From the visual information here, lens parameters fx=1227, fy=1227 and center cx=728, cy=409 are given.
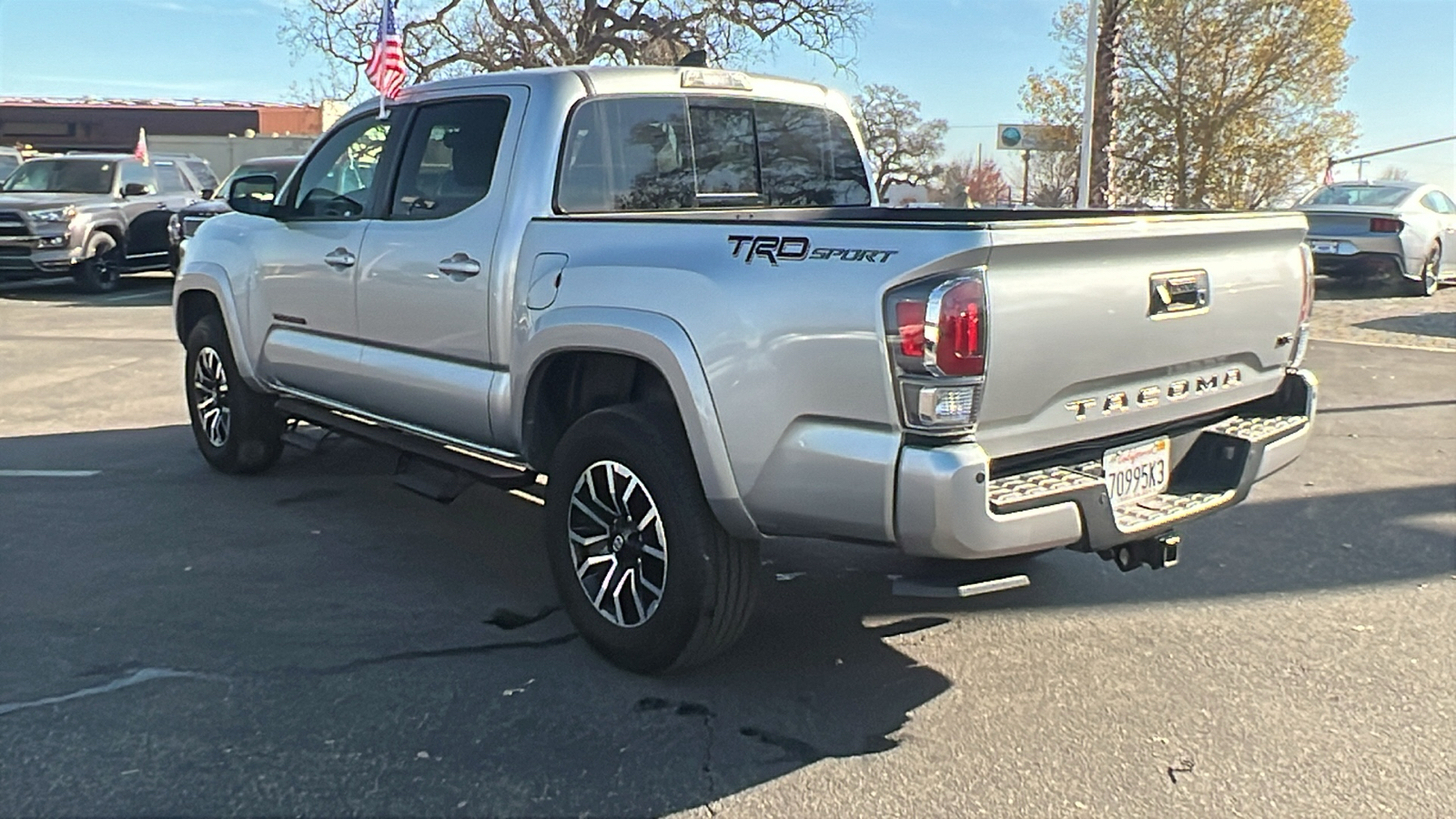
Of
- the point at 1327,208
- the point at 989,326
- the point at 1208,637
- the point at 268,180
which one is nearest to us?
the point at 989,326

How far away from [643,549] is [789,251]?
1.10 m

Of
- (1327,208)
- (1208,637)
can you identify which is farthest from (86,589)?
(1327,208)

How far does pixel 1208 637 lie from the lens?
172 inches

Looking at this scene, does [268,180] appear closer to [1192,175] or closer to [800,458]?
[800,458]

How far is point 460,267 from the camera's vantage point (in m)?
4.54

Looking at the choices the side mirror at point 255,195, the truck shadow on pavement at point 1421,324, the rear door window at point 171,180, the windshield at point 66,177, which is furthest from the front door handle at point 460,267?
the rear door window at point 171,180

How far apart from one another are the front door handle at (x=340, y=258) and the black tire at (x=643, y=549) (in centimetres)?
168

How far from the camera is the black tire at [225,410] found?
20.7 ft

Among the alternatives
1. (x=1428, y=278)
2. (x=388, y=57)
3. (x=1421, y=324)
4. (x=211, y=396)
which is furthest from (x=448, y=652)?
(x=1428, y=278)

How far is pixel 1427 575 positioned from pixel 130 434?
7148mm

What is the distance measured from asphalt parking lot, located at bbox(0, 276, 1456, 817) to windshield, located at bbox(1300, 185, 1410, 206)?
10.9 metres

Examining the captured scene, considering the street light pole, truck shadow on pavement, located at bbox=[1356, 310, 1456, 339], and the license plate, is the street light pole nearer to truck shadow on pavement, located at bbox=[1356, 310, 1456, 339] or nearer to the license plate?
truck shadow on pavement, located at bbox=[1356, 310, 1456, 339]

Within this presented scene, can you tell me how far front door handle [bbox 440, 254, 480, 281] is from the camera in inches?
176

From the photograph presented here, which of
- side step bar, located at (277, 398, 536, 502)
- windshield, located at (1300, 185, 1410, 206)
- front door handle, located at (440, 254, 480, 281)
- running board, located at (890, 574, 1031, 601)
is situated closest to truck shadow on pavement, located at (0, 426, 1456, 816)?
running board, located at (890, 574, 1031, 601)
